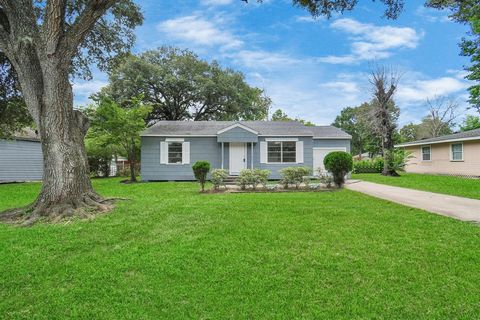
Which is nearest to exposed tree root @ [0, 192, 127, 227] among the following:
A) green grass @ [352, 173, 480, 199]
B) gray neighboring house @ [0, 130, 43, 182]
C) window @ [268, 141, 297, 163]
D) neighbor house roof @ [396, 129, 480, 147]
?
window @ [268, 141, 297, 163]

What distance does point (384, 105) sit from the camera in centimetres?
1984

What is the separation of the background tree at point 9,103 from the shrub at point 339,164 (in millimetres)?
12637

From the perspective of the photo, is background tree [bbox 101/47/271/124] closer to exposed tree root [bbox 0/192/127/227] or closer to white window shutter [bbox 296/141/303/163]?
white window shutter [bbox 296/141/303/163]

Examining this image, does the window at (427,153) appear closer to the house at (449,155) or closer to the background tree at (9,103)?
the house at (449,155)

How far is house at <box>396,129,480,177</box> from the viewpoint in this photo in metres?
17.8

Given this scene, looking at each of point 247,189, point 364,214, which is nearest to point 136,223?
point 364,214

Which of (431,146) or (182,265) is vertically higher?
(431,146)

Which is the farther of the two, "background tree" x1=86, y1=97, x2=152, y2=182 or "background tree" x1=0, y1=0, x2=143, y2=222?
"background tree" x1=86, y1=97, x2=152, y2=182

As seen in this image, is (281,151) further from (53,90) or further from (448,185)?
(53,90)

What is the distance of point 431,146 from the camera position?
22.0m

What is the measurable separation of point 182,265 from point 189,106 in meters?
27.7

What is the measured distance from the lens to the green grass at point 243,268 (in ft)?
8.79

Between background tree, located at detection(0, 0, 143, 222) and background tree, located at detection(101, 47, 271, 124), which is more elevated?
background tree, located at detection(101, 47, 271, 124)

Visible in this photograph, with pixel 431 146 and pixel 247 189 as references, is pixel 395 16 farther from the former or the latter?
pixel 431 146
